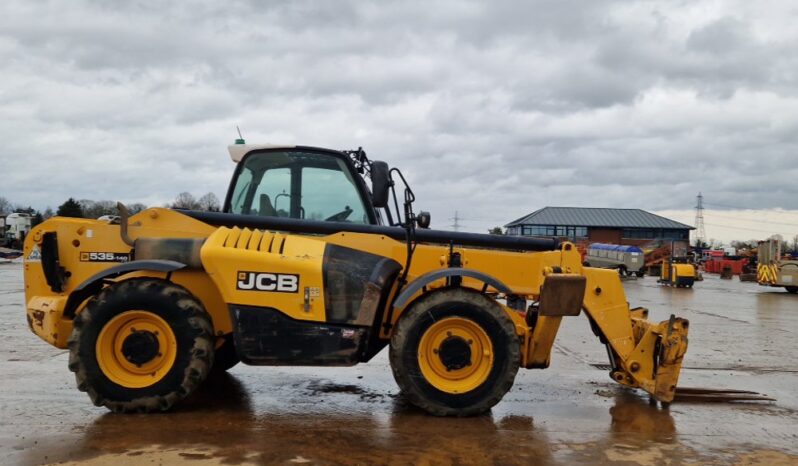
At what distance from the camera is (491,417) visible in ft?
18.0

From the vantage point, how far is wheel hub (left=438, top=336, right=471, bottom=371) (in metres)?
5.38

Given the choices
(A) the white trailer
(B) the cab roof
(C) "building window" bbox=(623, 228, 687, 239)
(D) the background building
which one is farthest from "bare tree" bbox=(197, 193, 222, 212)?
(C) "building window" bbox=(623, 228, 687, 239)

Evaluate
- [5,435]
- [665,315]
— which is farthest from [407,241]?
[665,315]

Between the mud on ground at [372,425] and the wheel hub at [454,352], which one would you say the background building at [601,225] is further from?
the wheel hub at [454,352]

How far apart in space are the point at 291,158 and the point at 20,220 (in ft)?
169

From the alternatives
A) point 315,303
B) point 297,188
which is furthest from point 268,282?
point 297,188

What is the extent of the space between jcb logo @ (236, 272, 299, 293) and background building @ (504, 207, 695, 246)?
7089 centimetres

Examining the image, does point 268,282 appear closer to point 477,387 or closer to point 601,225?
point 477,387

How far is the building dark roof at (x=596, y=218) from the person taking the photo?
3041 inches

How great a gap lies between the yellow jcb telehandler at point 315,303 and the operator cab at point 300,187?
138mm

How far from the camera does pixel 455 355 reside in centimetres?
539

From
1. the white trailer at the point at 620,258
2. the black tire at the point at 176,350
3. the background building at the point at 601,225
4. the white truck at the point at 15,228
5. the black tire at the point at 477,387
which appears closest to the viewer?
the black tire at the point at 176,350

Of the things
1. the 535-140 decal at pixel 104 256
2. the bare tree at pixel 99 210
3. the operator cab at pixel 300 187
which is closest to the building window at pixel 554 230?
the bare tree at pixel 99 210

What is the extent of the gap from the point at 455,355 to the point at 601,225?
7515 centimetres
